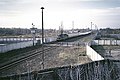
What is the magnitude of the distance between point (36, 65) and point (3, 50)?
36.7 ft

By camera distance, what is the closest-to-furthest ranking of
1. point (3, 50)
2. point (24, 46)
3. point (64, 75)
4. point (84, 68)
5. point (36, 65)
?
point (64, 75) → point (84, 68) → point (36, 65) → point (3, 50) → point (24, 46)

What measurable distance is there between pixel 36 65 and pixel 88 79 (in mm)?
13231

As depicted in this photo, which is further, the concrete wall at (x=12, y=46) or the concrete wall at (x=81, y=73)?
the concrete wall at (x=12, y=46)

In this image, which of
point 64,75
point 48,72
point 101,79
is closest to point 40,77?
point 48,72

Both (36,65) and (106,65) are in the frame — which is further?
(36,65)

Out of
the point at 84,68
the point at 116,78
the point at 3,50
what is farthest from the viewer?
the point at 3,50

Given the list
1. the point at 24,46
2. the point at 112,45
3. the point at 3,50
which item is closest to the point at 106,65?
the point at 3,50

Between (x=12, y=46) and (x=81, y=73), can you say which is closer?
(x=81, y=73)

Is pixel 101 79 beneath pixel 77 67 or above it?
beneath

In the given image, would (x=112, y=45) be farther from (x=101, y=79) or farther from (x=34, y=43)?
(x=101, y=79)

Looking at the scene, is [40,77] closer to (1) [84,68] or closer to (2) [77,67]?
(2) [77,67]

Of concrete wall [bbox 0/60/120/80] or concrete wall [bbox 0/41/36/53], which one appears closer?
concrete wall [bbox 0/60/120/80]

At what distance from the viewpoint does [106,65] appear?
64.7 feet

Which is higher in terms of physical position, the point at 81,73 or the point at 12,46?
the point at 81,73
